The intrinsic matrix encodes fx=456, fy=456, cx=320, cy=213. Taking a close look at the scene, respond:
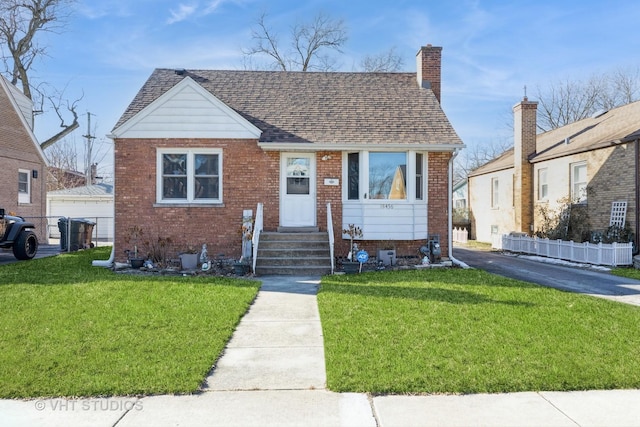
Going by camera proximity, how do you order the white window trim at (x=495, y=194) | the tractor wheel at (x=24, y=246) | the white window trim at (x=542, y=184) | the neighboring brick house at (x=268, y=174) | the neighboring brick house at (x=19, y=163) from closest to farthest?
the neighboring brick house at (x=268, y=174) → the tractor wheel at (x=24, y=246) → the neighboring brick house at (x=19, y=163) → the white window trim at (x=542, y=184) → the white window trim at (x=495, y=194)

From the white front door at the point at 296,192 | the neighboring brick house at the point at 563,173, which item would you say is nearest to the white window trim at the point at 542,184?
the neighboring brick house at the point at 563,173

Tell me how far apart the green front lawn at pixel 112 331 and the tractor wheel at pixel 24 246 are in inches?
151

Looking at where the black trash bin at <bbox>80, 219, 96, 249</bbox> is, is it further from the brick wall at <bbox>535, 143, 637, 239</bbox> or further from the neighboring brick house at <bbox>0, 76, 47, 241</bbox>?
the brick wall at <bbox>535, 143, 637, 239</bbox>

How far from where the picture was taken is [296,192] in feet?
43.1

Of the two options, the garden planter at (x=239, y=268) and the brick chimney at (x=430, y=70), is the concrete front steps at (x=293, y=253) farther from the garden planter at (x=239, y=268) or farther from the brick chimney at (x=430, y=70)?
the brick chimney at (x=430, y=70)

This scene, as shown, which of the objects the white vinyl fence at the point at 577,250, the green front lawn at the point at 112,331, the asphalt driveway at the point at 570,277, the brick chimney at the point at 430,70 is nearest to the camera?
the green front lawn at the point at 112,331

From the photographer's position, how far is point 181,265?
11.9m

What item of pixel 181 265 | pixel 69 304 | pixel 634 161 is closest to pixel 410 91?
pixel 634 161

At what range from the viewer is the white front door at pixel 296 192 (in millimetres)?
13039

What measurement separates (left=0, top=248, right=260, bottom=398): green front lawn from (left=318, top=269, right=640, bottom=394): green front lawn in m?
1.56

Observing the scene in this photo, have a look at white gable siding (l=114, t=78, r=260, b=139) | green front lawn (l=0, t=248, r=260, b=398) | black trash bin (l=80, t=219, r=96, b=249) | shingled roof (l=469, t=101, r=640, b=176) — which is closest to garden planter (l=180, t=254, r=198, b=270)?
green front lawn (l=0, t=248, r=260, b=398)

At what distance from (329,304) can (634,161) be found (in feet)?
40.2

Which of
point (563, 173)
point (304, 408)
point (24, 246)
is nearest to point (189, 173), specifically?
point (24, 246)

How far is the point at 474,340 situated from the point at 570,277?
7154 millimetres
